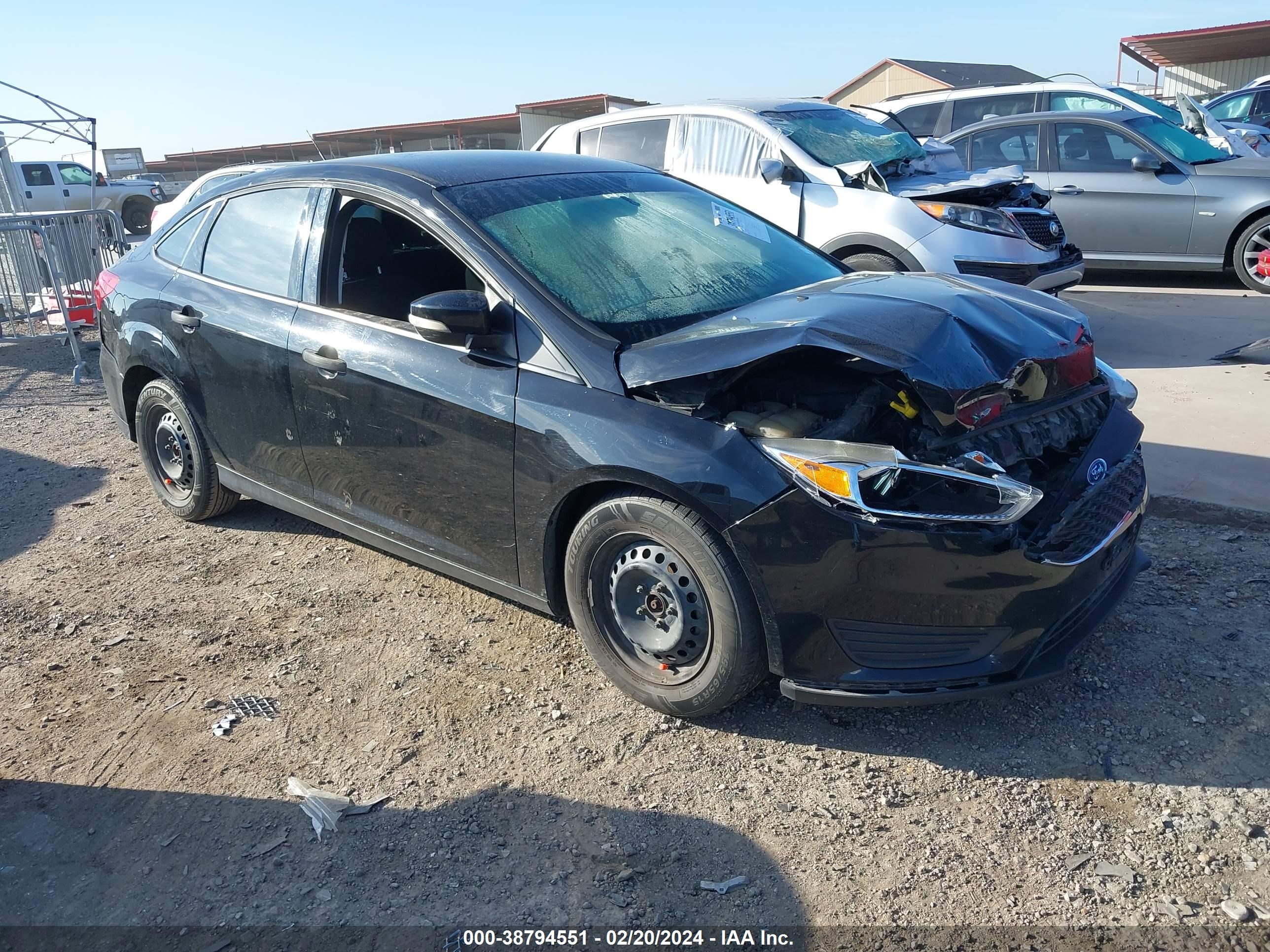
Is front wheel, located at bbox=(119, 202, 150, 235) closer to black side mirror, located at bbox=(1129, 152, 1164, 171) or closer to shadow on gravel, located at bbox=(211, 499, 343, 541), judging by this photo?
shadow on gravel, located at bbox=(211, 499, 343, 541)

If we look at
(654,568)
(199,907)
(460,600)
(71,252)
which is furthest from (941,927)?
(71,252)

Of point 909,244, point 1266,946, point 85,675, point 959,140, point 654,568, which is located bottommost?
point 85,675

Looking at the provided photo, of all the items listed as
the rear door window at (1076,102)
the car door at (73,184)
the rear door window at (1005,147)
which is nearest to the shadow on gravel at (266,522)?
the rear door window at (1005,147)

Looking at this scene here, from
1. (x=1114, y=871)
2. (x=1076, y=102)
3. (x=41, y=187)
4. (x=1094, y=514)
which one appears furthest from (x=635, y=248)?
(x=41, y=187)

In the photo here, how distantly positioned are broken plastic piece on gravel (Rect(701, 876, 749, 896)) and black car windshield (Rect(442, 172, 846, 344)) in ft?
5.48

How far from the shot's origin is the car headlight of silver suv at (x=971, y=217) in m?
6.99

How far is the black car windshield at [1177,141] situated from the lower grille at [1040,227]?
2.61 m

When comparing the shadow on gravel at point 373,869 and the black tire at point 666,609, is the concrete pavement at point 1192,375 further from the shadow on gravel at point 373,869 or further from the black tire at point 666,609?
the shadow on gravel at point 373,869

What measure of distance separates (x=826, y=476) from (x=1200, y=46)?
35015 mm

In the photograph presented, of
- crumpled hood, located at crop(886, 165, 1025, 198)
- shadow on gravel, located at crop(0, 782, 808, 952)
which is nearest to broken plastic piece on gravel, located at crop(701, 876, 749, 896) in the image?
shadow on gravel, located at crop(0, 782, 808, 952)

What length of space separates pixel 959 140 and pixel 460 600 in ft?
26.5

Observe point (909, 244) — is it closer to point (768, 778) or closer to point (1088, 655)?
point (1088, 655)

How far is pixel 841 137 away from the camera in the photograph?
7844 mm

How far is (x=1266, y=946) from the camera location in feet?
7.29
